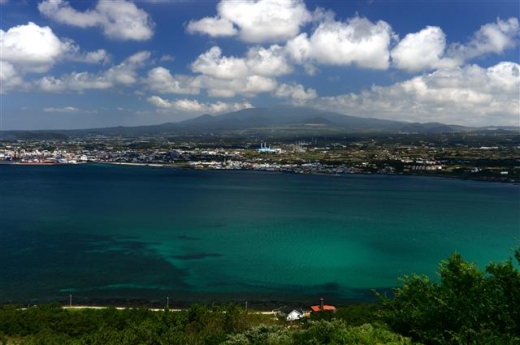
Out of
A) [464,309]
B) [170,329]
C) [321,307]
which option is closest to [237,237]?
[321,307]

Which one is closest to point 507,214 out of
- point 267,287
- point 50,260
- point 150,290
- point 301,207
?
point 301,207

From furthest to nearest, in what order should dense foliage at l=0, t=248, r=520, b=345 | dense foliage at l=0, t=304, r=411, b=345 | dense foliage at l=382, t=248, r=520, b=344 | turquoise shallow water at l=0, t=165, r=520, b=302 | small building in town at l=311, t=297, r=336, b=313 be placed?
1. turquoise shallow water at l=0, t=165, r=520, b=302
2. small building in town at l=311, t=297, r=336, b=313
3. dense foliage at l=0, t=304, r=411, b=345
4. dense foliage at l=382, t=248, r=520, b=344
5. dense foliage at l=0, t=248, r=520, b=345

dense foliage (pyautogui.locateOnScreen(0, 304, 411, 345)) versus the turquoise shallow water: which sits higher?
dense foliage (pyautogui.locateOnScreen(0, 304, 411, 345))

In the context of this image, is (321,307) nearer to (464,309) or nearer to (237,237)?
(464,309)

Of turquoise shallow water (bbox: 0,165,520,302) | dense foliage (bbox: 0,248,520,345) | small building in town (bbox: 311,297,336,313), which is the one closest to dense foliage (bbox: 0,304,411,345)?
dense foliage (bbox: 0,248,520,345)

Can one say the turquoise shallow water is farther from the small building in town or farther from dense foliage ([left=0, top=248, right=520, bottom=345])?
dense foliage ([left=0, top=248, right=520, bottom=345])

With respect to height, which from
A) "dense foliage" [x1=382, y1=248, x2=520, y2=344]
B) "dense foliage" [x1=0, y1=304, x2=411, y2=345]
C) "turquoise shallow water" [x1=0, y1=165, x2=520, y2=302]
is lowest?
"turquoise shallow water" [x1=0, y1=165, x2=520, y2=302]

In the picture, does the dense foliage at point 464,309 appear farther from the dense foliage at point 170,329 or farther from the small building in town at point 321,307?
the small building in town at point 321,307

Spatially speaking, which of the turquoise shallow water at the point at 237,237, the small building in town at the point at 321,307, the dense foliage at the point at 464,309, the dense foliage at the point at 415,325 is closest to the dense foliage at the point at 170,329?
the dense foliage at the point at 415,325
